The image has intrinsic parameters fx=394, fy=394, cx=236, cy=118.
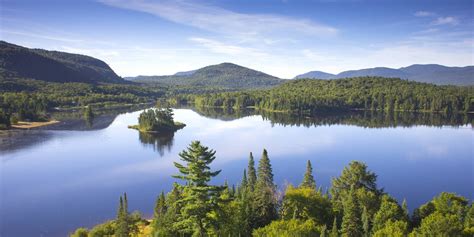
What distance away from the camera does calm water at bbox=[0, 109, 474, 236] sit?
63656mm

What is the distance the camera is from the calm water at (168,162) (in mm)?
63656

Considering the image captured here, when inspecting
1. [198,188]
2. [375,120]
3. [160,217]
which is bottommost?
[375,120]

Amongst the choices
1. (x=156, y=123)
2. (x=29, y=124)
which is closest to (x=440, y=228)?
(x=156, y=123)

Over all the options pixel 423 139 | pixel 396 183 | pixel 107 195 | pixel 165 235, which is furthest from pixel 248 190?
pixel 423 139

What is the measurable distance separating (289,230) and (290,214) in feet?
31.5

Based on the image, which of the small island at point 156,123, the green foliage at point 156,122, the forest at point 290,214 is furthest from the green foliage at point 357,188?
the green foliage at point 156,122

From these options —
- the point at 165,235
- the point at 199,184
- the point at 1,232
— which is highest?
the point at 199,184

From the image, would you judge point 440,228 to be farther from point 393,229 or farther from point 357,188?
→ point 357,188

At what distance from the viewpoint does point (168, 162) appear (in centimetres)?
9525

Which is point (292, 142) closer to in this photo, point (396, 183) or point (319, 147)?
point (319, 147)

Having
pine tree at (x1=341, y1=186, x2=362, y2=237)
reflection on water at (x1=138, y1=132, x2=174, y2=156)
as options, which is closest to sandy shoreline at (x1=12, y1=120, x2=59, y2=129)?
reflection on water at (x1=138, y1=132, x2=174, y2=156)

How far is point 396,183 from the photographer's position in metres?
76.9

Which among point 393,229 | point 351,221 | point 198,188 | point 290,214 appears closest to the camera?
point 198,188

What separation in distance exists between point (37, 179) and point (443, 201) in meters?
71.8
